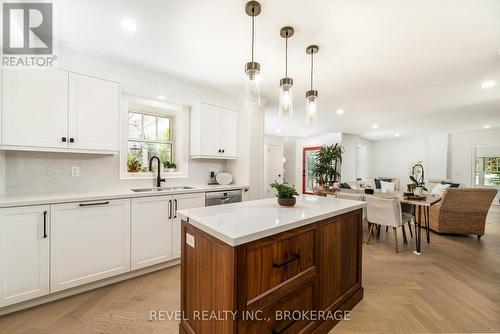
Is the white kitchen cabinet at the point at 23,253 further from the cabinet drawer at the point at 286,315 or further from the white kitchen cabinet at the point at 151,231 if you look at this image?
the cabinet drawer at the point at 286,315

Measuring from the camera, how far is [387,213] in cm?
317

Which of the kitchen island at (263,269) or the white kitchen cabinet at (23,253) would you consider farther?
the white kitchen cabinet at (23,253)

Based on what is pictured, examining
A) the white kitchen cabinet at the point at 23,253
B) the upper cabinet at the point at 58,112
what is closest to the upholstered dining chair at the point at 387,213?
the upper cabinet at the point at 58,112

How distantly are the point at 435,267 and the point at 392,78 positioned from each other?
2.48 meters

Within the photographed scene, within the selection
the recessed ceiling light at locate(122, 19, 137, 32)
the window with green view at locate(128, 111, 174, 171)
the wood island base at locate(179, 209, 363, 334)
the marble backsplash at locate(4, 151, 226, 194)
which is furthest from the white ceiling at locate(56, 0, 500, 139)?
the wood island base at locate(179, 209, 363, 334)

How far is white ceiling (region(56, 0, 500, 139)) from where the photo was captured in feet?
5.37

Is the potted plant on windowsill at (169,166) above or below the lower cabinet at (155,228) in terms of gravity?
above

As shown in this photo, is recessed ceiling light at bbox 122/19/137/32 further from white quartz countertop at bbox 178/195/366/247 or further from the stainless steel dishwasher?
the stainless steel dishwasher

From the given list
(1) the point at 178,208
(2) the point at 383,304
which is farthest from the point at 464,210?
(1) the point at 178,208

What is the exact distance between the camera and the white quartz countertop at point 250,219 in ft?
3.61

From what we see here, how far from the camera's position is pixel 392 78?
114 inches

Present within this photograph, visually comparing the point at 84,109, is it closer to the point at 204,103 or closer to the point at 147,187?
the point at 147,187

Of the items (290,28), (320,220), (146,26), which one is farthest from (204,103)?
(320,220)

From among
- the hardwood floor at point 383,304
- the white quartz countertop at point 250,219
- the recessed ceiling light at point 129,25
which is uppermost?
the recessed ceiling light at point 129,25
